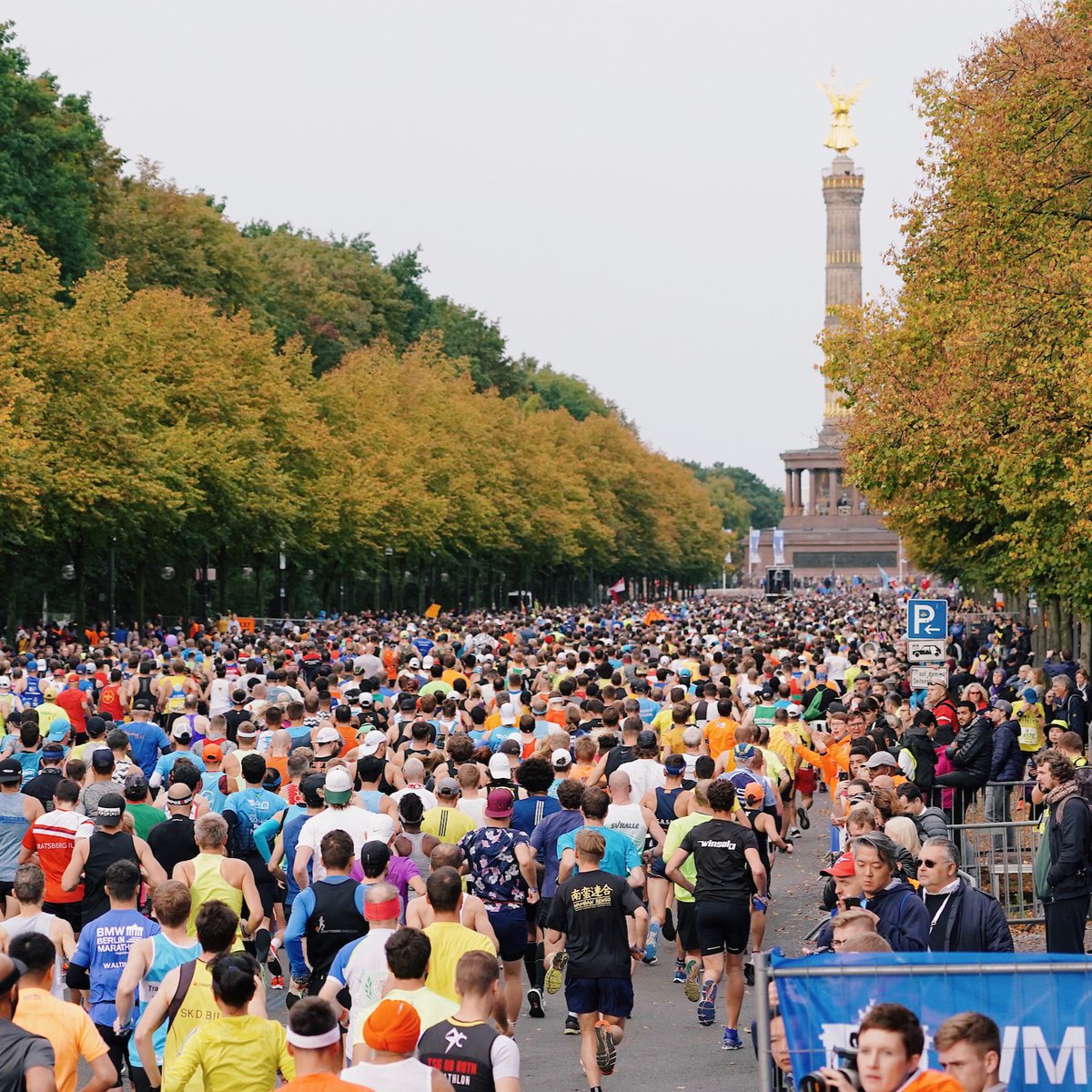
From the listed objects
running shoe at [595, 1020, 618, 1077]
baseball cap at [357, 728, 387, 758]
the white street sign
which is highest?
the white street sign

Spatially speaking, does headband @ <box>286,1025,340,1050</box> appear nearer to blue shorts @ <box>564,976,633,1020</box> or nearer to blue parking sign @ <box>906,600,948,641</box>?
blue shorts @ <box>564,976,633,1020</box>

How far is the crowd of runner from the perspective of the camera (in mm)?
7004

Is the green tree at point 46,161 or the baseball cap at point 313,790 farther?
the green tree at point 46,161

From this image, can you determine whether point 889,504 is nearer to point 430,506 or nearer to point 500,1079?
point 500,1079

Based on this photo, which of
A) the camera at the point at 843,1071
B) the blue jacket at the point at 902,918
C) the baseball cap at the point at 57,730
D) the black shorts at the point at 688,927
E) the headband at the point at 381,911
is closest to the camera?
the camera at the point at 843,1071

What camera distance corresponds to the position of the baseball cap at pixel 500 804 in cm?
1067

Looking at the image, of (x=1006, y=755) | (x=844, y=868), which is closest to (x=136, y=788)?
(x=844, y=868)

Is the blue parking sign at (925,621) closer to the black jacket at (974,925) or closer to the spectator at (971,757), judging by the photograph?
the spectator at (971,757)

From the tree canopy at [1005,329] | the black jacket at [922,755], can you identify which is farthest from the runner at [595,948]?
the tree canopy at [1005,329]

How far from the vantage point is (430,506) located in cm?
7275

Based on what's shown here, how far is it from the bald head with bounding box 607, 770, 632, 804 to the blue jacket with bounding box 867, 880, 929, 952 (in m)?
3.80

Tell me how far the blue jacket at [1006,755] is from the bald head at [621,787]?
5.82 m

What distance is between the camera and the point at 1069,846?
11.7 metres

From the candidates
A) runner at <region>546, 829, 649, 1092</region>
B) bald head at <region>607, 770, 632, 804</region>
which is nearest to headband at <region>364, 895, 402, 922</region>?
runner at <region>546, 829, 649, 1092</region>
